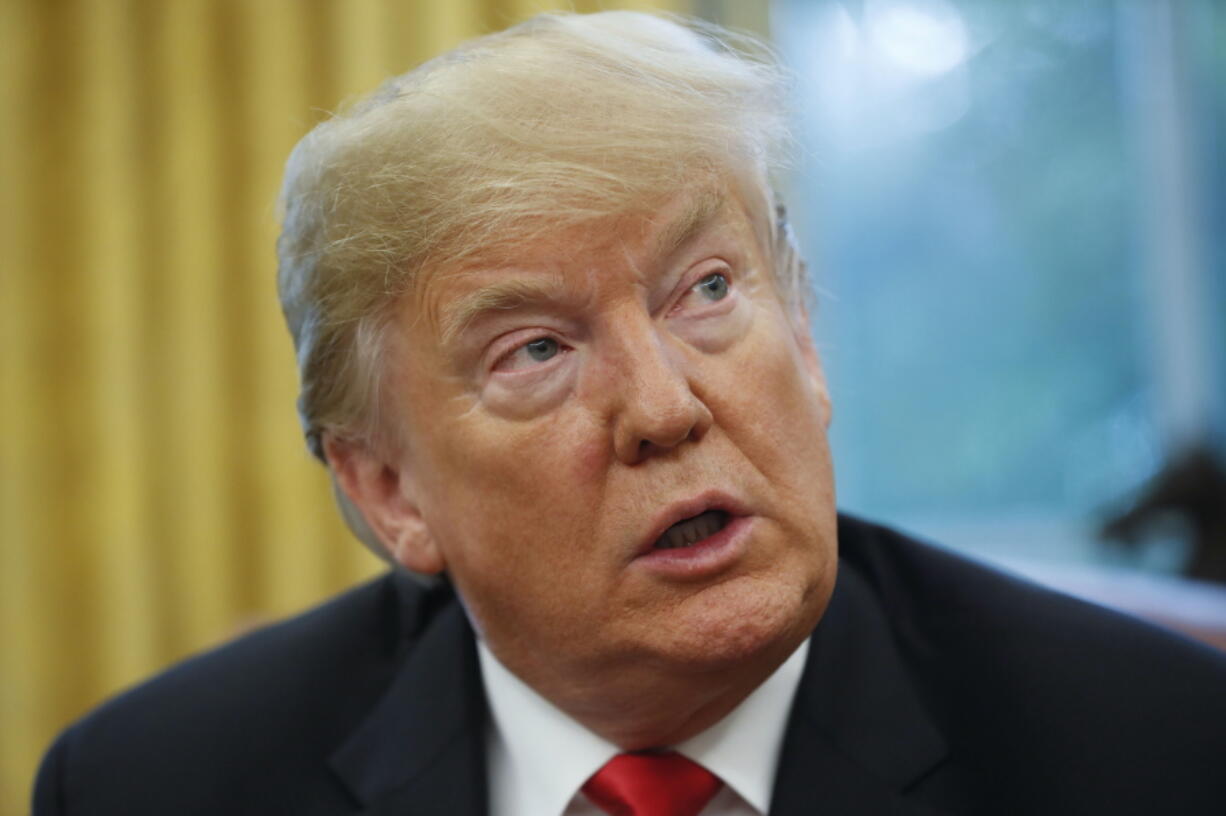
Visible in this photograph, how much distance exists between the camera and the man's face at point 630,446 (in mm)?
1045

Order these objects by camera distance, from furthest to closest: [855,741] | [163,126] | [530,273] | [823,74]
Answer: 1. [823,74]
2. [163,126]
3. [855,741]
4. [530,273]

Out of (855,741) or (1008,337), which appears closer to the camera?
(855,741)

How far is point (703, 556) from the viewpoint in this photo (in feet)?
3.41

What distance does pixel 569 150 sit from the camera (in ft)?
3.52

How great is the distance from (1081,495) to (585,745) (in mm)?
2880

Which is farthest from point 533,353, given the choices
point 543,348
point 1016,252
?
point 1016,252

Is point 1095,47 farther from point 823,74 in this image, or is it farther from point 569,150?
point 569,150

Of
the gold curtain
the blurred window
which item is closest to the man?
the gold curtain

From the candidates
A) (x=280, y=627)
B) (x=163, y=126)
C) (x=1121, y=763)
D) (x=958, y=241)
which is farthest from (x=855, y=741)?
(x=958, y=241)

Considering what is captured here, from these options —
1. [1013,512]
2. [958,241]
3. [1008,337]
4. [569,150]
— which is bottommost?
[1013,512]

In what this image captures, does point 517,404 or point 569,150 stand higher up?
point 569,150

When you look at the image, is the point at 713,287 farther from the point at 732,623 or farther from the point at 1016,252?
the point at 1016,252

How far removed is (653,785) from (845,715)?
0.22 meters

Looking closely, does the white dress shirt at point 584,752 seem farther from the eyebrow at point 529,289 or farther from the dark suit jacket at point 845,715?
the eyebrow at point 529,289
